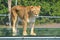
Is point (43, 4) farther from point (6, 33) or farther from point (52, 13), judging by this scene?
point (6, 33)

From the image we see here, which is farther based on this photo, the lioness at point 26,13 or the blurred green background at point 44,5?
the blurred green background at point 44,5

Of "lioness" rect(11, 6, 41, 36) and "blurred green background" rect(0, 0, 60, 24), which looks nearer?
"lioness" rect(11, 6, 41, 36)

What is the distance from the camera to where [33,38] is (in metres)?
3.52

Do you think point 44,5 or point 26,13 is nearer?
point 26,13

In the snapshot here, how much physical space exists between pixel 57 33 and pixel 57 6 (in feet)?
24.0

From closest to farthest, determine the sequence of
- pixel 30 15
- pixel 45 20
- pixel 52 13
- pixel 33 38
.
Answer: pixel 33 38, pixel 30 15, pixel 45 20, pixel 52 13

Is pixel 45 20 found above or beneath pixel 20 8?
beneath

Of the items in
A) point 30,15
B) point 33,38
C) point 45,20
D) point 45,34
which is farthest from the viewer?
point 45,20

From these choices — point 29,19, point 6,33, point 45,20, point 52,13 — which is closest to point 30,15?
point 29,19

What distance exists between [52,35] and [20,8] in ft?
5.13

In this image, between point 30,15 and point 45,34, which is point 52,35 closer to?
point 45,34

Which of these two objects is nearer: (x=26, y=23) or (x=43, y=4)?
(x=26, y=23)

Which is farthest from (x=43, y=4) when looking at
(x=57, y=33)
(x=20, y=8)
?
(x=57, y=33)

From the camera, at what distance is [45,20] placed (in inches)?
345
